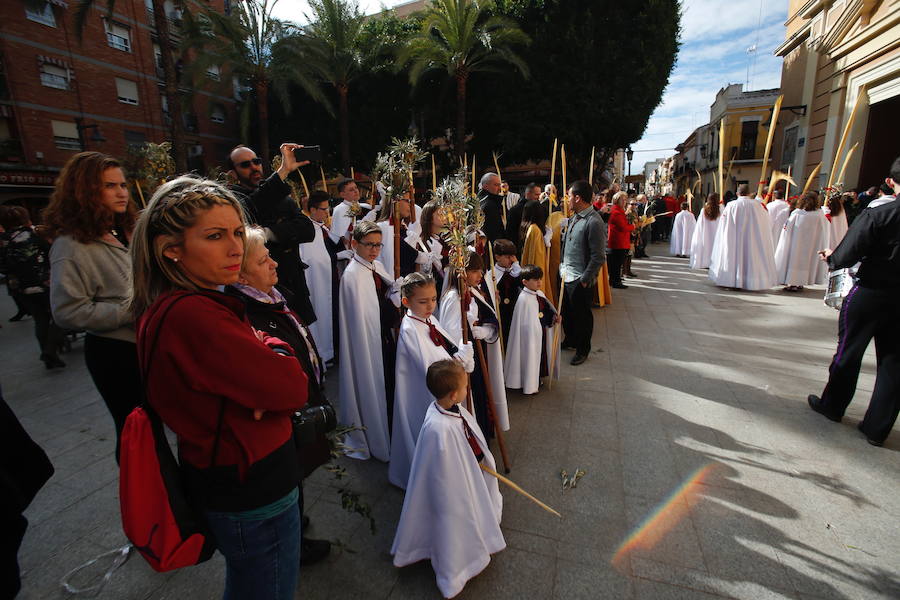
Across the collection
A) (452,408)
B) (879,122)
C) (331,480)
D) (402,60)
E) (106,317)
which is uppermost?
(402,60)

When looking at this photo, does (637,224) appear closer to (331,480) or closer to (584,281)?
(584,281)

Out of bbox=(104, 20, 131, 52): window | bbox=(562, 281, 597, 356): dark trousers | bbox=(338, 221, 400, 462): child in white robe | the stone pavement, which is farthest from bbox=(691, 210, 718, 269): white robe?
bbox=(104, 20, 131, 52): window

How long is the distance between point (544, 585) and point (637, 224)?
10.9 metres

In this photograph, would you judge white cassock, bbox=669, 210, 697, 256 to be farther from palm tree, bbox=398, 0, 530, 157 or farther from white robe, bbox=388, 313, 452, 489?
white robe, bbox=388, 313, 452, 489

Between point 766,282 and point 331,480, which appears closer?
point 331,480

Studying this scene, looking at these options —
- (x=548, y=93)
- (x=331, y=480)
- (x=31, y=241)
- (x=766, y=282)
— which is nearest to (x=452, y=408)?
(x=331, y=480)

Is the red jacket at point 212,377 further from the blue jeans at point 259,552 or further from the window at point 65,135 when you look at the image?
the window at point 65,135

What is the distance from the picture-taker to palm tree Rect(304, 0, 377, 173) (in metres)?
17.6

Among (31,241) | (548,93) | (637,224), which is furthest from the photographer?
(548,93)

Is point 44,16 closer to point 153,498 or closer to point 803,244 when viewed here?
point 153,498

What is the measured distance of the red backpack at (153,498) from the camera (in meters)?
1.20

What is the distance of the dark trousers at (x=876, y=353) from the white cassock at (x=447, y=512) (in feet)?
10.5

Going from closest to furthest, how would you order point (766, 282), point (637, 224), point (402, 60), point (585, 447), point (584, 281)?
point (585, 447)
point (584, 281)
point (766, 282)
point (637, 224)
point (402, 60)

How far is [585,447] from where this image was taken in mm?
3381
